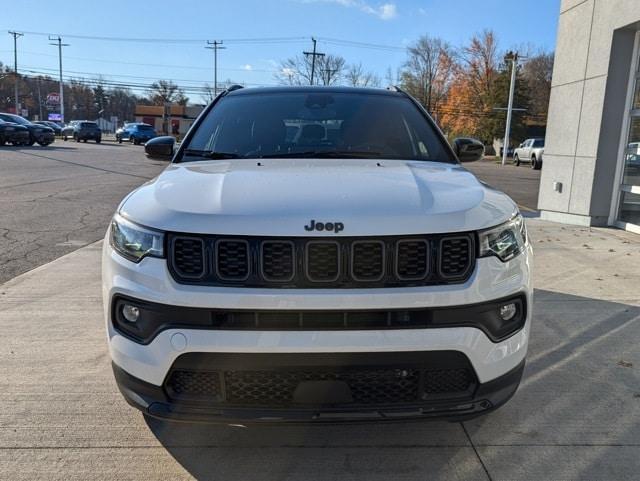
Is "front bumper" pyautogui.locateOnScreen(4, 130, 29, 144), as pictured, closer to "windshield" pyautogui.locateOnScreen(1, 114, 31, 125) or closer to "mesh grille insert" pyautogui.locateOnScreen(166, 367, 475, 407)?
"windshield" pyautogui.locateOnScreen(1, 114, 31, 125)

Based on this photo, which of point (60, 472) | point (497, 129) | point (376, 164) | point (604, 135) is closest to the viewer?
point (60, 472)

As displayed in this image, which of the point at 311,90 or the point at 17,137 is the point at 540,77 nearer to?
the point at 17,137

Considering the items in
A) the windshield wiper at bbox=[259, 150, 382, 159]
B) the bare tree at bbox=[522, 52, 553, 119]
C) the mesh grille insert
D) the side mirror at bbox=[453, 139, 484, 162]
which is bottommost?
the mesh grille insert

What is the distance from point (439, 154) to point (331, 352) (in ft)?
5.98

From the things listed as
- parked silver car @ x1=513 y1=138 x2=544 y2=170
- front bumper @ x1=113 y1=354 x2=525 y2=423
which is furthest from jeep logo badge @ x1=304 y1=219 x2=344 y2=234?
parked silver car @ x1=513 y1=138 x2=544 y2=170

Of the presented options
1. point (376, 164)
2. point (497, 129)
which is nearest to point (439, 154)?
point (376, 164)

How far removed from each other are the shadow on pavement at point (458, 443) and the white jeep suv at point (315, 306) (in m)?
0.42

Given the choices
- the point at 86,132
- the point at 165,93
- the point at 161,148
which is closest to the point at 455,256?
the point at 161,148

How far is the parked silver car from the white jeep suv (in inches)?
1182

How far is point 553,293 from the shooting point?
4.97m

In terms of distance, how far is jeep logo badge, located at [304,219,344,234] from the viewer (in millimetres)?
2031

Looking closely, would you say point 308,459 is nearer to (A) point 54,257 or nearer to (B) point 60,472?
(B) point 60,472

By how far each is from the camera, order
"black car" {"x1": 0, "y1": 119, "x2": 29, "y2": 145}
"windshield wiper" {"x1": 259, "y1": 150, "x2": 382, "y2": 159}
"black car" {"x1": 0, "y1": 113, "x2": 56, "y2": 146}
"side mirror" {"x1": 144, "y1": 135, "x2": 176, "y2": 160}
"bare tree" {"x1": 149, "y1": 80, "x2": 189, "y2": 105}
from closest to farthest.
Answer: "windshield wiper" {"x1": 259, "y1": 150, "x2": 382, "y2": 159} → "side mirror" {"x1": 144, "y1": 135, "x2": 176, "y2": 160} → "black car" {"x1": 0, "y1": 119, "x2": 29, "y2": 145} → "black car" {"x1": 0, "y1": 113, "x2": 56, "y2": 146} → "bare tree" {"x1": 149, "y1": 80, "x2": 189, "y2": 105}

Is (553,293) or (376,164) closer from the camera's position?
(376,164)
